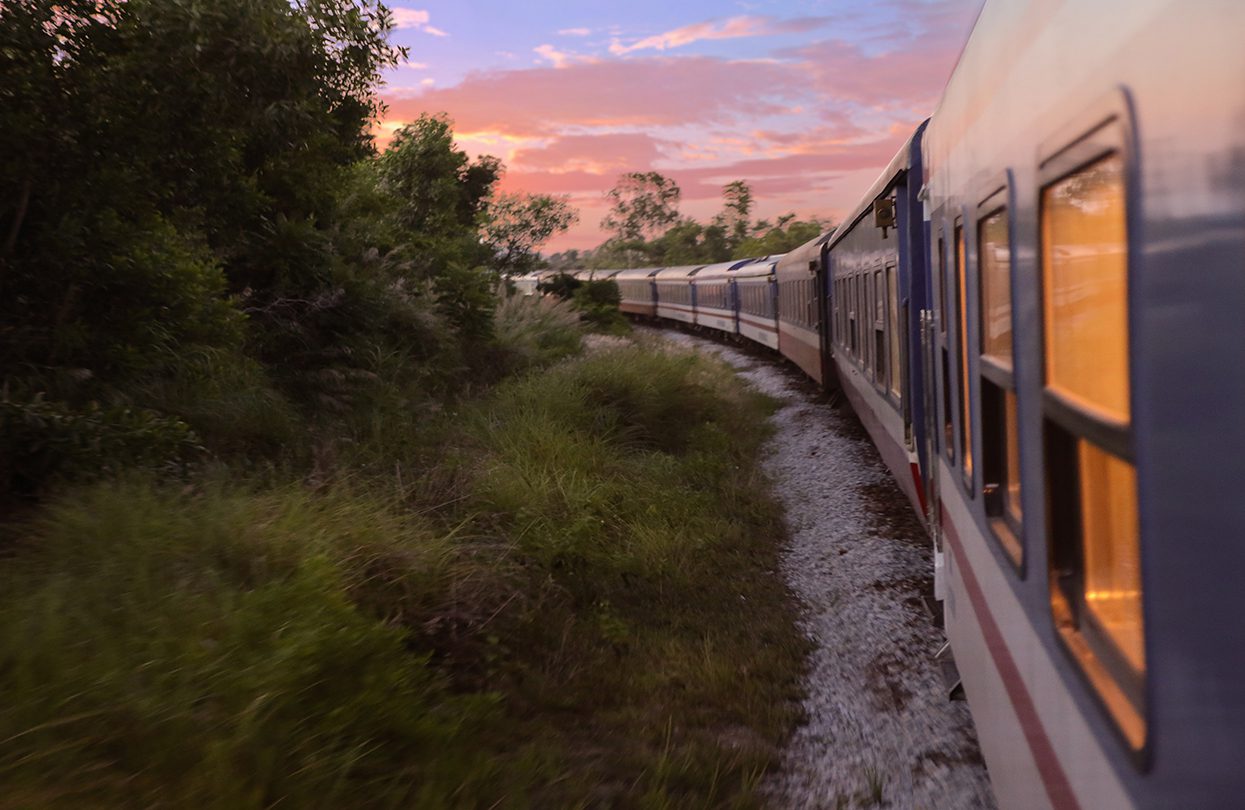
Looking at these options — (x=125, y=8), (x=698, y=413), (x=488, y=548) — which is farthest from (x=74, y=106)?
(x=698, y=413)

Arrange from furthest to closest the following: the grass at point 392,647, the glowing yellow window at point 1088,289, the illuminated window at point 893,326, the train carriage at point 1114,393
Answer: the illuminated window at point 893,326 < the grass at point 392,647 < the glowing yellow window at point 1088,289 < the train carriage at point 1114,393

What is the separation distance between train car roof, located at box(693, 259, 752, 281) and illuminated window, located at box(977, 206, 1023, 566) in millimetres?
28094

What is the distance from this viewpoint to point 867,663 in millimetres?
6238

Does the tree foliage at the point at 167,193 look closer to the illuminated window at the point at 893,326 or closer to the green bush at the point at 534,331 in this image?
the illuminated window at the point at 893,326

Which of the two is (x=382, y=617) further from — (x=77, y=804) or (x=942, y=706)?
(x=942, y=706)

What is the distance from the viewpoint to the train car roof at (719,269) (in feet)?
104

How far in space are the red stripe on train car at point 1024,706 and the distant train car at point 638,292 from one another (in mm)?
42737

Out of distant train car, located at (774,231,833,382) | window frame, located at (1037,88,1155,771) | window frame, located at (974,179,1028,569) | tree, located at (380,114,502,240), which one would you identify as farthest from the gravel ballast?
tree, located at (380,114,502,240)

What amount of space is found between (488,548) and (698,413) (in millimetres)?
7995

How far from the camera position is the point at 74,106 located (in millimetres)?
7184

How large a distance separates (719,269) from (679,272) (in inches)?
298

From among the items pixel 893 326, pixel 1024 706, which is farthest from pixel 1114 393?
pixel 893 326

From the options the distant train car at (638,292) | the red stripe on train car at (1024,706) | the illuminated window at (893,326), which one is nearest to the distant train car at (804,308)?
the illuminated window at (893,326)

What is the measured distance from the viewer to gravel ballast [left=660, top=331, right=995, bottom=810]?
Result: 476 cm
